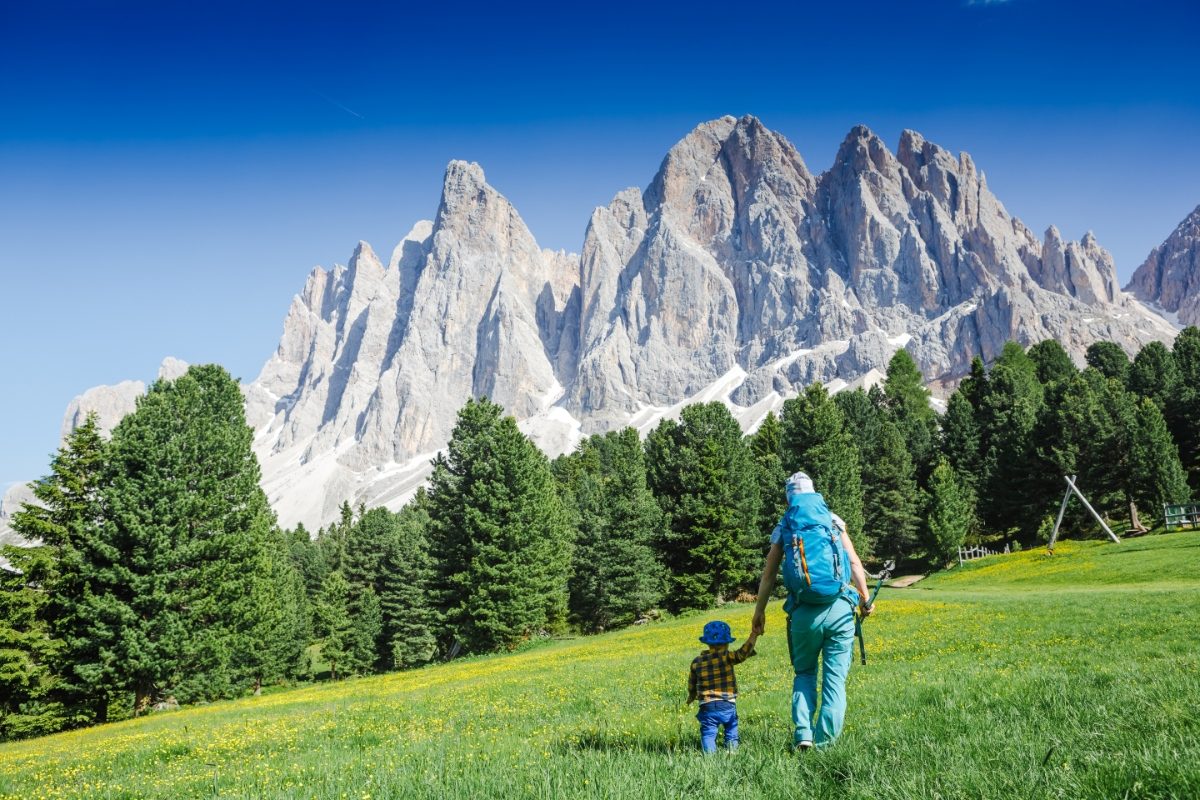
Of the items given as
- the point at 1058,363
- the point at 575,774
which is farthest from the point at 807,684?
the point at 1058,363

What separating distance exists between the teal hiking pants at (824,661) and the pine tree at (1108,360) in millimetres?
104398

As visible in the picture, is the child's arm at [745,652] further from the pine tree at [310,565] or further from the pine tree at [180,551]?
the pine tree at [310,565]

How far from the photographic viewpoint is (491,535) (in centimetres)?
4003

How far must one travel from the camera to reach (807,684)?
237 inches

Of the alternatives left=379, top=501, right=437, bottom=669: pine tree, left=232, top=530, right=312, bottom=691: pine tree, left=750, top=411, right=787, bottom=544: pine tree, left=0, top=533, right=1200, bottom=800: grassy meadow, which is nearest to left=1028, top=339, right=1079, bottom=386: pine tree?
left=750, top=411, right=787, bottom=544: pine tree

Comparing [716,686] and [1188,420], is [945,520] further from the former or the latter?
[716,686]

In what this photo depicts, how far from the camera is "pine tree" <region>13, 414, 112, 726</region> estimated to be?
84.3 ft

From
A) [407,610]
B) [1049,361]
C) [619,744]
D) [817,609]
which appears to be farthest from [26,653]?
[1049,361]

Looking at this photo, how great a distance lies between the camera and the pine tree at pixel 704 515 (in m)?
49.2

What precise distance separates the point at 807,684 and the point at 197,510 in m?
30.3

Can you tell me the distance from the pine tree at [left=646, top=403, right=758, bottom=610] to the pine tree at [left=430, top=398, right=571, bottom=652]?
1066cm

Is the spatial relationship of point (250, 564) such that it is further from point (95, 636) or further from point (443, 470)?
point (443, 470)

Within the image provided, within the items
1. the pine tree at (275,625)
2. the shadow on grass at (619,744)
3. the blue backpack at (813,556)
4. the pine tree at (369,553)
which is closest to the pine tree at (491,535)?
the pine tree at (275,625)

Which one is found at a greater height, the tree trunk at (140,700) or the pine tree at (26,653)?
the pine tree at (26,653)
